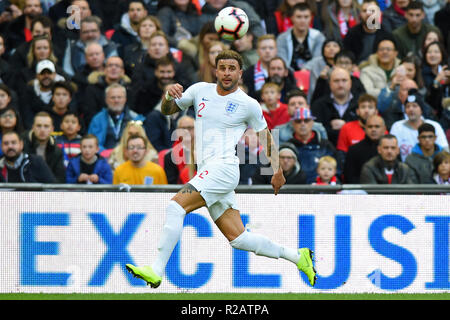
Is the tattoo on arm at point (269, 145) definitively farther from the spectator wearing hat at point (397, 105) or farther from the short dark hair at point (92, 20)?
the short dark hair at point (92, 20)

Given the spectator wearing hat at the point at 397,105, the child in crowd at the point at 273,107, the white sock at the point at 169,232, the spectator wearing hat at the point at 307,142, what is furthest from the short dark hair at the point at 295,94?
the white sock at the point at 169,232

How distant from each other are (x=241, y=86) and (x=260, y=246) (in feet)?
15.7

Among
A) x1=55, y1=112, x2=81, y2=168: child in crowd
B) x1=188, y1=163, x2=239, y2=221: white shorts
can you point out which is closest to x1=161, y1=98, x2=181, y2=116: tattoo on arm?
x1=188, y1=163, x2=239, y2=221: white shorts

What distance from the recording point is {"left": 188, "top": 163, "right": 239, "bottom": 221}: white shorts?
9.83 meters

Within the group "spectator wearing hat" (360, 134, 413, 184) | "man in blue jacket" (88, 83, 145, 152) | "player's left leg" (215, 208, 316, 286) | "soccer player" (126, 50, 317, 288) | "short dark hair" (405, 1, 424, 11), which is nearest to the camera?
"soccer player" (126, 50, 317, 288)

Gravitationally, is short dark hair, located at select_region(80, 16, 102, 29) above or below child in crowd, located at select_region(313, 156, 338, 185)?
above

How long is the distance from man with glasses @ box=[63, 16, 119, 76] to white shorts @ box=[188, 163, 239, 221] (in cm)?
673

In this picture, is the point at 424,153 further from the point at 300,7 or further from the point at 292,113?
the point at 300,7

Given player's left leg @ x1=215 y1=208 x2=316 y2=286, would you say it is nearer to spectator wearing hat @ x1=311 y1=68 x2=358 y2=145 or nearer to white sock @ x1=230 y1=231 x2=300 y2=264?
white sock @ x1=230 y1=231 x2=300 y2=264

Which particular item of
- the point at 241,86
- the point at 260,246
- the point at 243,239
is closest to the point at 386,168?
the point at 241,86

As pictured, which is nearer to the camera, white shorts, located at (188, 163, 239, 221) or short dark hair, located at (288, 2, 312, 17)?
white shorts, located at (188, 163, 239, 221)

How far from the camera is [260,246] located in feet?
33.7

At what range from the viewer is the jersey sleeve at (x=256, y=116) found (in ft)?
32.8

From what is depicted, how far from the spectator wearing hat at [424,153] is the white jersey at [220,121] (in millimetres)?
4277
